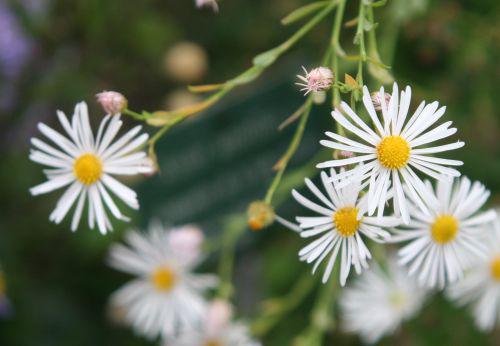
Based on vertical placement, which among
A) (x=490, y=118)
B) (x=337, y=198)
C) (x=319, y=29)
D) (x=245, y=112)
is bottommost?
(x=337, y=198)

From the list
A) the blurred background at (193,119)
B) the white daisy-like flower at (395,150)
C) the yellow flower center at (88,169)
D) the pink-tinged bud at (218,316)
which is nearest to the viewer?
the white daisy-like flower at (395,150)

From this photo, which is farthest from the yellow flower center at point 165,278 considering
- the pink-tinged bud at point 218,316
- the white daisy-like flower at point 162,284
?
the pink-tinged bud at point 218,316

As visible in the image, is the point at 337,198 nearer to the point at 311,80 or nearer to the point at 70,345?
the point at 311,80

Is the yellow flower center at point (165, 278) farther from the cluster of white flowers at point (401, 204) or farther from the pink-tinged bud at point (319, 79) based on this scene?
the pink-tinged bud at point (319, 79)

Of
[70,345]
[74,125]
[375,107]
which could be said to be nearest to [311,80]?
[375,107]

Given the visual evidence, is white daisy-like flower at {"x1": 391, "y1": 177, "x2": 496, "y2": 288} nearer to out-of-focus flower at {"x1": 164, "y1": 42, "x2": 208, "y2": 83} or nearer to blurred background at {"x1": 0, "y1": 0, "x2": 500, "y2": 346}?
blurred background at {"x1": 0, "y1": 0, "x2": 500, "y2": 346}

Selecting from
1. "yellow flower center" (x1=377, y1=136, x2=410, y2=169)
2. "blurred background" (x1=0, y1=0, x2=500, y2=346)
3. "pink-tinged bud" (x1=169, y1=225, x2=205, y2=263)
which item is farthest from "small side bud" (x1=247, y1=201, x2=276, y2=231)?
"blurred background" (x1=0, y1=0, x2=500, y2=346)

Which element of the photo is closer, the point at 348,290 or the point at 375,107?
the point at 375,107
